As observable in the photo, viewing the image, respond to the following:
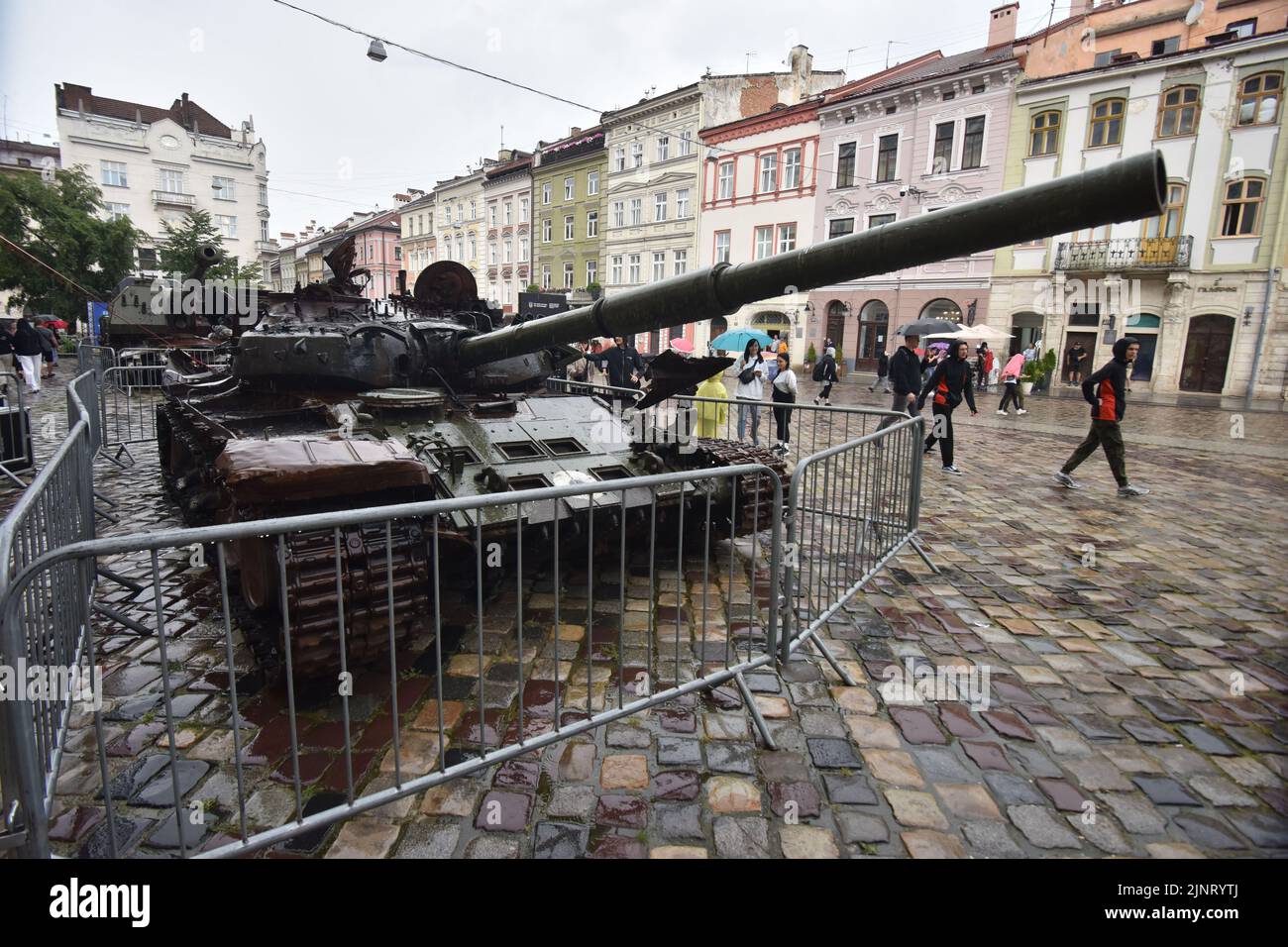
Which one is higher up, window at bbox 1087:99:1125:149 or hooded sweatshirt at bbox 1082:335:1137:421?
window at bbox 1087:99:1125:149

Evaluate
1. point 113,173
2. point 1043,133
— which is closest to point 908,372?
point 1043,133

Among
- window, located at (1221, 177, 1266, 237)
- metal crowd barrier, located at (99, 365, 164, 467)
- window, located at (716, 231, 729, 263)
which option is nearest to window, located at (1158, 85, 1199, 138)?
window, located at (1221, 177, 1266, 237)

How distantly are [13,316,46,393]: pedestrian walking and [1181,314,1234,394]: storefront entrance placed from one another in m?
32.9

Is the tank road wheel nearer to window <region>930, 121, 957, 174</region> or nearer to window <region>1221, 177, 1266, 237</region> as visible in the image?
window <region>1221, 177, 1266, 237</region>

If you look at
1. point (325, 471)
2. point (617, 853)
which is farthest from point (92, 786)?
point (617, 853)

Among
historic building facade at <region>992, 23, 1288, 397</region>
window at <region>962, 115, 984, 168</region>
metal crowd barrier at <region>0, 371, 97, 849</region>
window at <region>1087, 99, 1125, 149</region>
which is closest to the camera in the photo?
metal crowd barrier at <region>0, 371, 97, 849</region>

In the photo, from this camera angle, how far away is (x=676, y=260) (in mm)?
37281

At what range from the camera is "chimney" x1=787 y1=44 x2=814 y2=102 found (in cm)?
3312

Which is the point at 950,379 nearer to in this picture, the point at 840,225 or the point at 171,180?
the point at 840,225

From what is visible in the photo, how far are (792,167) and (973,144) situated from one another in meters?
7.74

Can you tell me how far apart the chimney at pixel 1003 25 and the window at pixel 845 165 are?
5.93 m

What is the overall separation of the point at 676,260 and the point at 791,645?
3538cm

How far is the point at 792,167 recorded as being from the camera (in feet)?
105

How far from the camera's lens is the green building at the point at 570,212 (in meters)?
40.7
